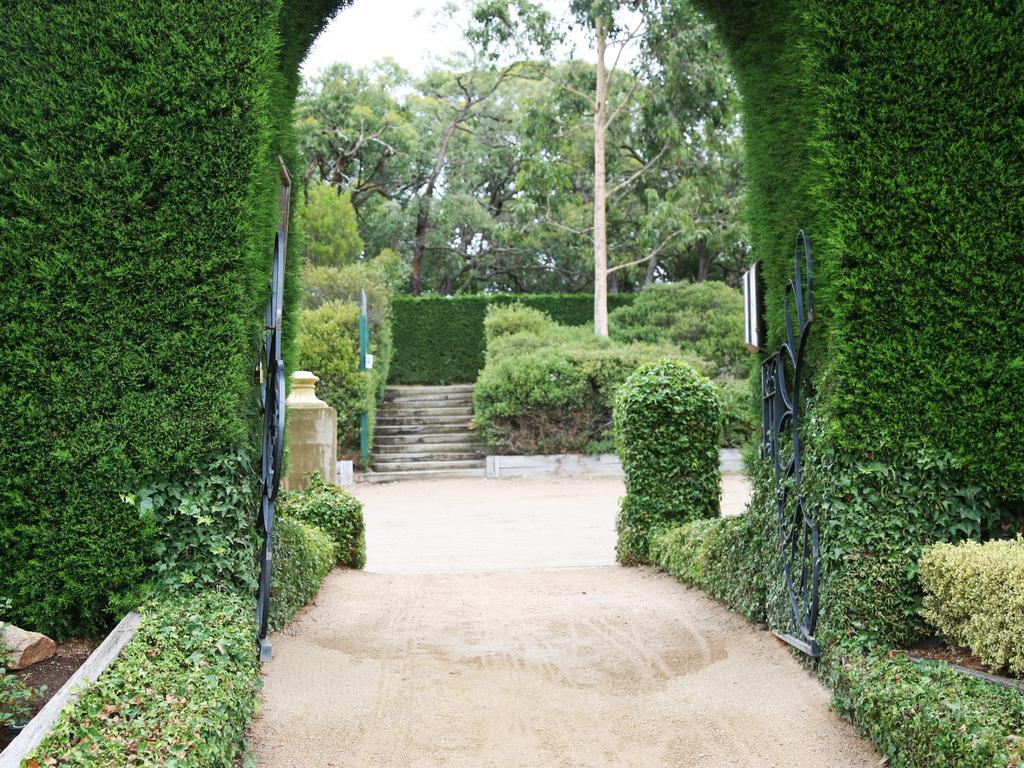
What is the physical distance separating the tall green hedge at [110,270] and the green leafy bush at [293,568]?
1.10 meters

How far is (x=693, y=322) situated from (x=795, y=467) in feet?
53.0

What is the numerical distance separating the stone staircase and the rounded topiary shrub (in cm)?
837

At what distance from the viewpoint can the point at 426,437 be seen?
18094mm

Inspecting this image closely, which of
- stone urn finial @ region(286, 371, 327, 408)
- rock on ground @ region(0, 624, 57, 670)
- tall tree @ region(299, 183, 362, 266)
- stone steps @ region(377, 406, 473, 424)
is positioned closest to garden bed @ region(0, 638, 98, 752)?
rock on ground @ region(0, 624, 57, 670)

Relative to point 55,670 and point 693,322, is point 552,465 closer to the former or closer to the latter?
point 693,322

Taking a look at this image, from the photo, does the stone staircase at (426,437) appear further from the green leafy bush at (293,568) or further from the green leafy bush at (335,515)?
the green leafy bush at (293,568)

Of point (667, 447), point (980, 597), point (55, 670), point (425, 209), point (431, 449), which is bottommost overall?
point (55, 670)

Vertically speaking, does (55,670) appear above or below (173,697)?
below

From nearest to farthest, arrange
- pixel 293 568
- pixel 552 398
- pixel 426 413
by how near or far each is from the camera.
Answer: pixel 293 568 → pixel 552 398 → pixel 426 413

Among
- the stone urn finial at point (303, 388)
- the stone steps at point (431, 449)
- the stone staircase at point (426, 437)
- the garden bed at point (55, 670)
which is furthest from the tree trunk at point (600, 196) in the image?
the garden bed at point (55, 670)

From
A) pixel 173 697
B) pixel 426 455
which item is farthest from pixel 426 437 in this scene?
pixel 173 697

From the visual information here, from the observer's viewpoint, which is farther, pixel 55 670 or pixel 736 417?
pixel 736 417

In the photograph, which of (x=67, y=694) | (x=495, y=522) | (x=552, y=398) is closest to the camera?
(x=67, y=694)

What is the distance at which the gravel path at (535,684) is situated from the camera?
11.9 feet
